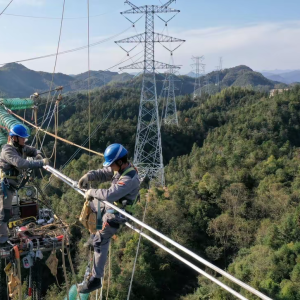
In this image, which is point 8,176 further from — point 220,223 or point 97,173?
point 220,223

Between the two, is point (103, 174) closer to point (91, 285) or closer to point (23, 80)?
point (91, 285)

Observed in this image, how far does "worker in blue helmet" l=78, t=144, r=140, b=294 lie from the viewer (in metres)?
3.48

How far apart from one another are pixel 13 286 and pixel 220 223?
1564 cm

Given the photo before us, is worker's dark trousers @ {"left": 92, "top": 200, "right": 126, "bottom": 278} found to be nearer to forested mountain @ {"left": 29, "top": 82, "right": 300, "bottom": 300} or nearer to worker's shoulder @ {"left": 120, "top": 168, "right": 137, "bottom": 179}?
worker's shoulder @ {"left": 120, "top": 168, "right": 137, "bottom": 179}

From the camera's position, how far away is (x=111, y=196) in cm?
342

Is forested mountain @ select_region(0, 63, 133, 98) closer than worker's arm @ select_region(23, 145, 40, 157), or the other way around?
worker's arm @ select_region(23, 145, 40, 157)

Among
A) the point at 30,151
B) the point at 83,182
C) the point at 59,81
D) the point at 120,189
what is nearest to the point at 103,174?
the point at 83,182

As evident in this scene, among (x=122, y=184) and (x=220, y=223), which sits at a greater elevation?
(x=122, y=184)

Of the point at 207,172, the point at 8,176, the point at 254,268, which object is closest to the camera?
the point at 8,176

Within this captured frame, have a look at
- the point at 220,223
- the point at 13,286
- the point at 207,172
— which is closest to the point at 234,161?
the point at 207,172

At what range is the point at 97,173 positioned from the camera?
158 inches

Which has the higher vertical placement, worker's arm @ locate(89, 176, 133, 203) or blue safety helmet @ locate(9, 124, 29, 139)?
blue safety helmet @ locate(9, 124, 29, 139)

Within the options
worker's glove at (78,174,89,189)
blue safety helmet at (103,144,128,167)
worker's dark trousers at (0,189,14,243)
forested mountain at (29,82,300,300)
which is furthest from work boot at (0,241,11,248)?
→ forested mountain at (29,82,300,300)

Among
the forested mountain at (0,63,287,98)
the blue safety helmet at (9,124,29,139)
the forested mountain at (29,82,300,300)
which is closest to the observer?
the blue safety helmet at (9,124,29,139)
